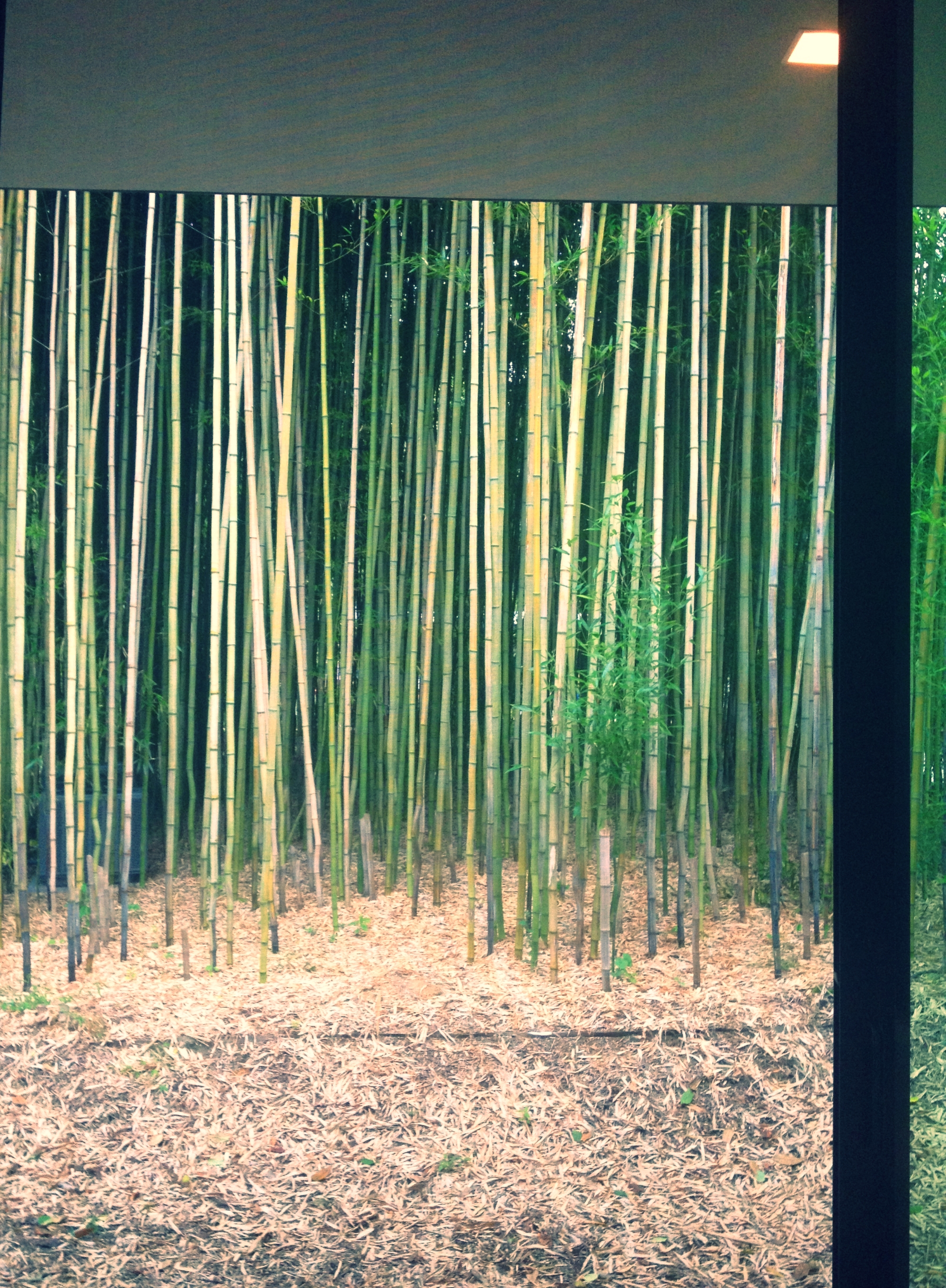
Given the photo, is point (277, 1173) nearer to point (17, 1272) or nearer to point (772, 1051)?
point (17, 1272)

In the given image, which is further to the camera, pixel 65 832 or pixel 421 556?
pixel 421 556

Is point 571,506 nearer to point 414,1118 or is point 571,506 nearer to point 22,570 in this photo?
point 22,570

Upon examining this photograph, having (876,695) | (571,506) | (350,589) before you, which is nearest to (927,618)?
(876,695)

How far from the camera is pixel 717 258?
358 centimetres

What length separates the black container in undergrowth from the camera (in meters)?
3.33

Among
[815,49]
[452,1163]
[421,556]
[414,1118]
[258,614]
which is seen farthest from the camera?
[421,556]

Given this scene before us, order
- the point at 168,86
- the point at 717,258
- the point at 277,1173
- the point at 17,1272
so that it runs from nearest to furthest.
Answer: the point at 168,86 → the point at 17,1272 → the point at 277,1173 → the point at 717,258

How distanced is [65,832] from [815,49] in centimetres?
295

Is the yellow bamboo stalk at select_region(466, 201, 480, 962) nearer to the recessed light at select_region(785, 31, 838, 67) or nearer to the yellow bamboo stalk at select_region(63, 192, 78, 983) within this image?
the yellow bamboo stalk at select_region(63, 192, 78, 983)

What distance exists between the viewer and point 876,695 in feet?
2.39

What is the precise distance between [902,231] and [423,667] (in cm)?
269

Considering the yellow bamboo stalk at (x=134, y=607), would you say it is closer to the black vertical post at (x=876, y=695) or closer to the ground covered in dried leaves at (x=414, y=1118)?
the ground covered in dried leaves at (x=414, y=1118)

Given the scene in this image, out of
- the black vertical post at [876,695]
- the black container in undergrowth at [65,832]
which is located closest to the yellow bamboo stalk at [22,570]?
the black container in undergrowth at [65,832]

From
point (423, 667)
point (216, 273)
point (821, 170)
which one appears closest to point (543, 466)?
point (423, 667)
